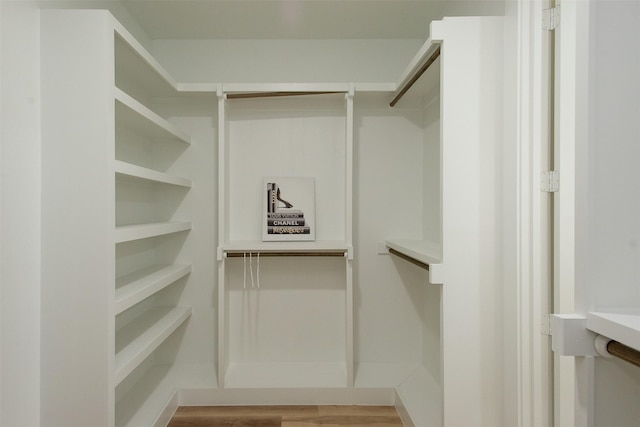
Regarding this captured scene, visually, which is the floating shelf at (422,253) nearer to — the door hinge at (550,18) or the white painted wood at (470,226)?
the white painted wood at (470,226)

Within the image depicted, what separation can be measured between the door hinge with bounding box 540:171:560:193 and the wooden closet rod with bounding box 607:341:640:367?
80 cm

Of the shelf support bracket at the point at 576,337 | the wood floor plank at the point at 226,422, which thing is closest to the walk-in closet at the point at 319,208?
the shelf support bracket at the point at 576,337

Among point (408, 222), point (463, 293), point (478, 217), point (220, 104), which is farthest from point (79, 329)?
point (408, 222)

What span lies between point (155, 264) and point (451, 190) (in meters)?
1.93

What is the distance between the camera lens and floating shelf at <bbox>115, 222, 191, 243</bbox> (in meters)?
1.54

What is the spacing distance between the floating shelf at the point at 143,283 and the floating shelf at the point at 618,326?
5.14 ft

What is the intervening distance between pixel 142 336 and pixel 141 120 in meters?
1.13

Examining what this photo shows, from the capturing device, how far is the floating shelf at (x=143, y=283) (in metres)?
1.56

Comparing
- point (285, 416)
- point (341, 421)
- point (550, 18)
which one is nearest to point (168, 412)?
point (285, 416)

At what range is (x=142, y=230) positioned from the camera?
173 centimetres

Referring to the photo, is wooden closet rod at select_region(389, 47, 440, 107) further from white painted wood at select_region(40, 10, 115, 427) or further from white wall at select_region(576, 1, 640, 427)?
white painted wood at select_region(40, 10, 115, 427)

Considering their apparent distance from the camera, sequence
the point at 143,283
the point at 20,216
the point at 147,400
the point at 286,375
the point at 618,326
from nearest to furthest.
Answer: the point at 618,326, the point at 20,216, the point at 143,283, the point at 147,400, the point at 286,375

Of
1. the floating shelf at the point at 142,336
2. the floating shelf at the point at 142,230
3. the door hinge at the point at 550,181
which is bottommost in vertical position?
the floating shelf at the point at 142,336

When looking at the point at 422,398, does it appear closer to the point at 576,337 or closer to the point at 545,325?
the point at 545,325
